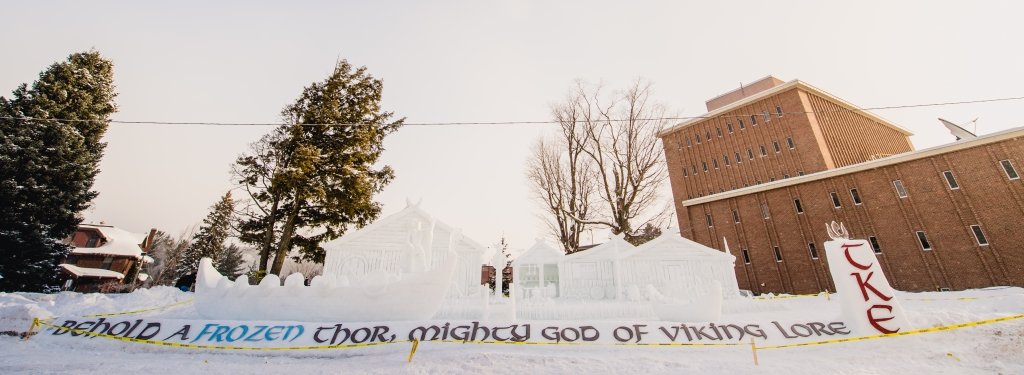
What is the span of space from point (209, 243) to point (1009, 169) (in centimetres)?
5462

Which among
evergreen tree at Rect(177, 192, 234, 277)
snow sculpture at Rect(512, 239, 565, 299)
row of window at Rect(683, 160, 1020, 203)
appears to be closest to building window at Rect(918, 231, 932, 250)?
row of window at Rect(683, 160, 1020, 203)

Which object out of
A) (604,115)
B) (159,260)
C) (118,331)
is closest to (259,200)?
(118,331)

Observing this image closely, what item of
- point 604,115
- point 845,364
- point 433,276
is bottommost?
point 845,364

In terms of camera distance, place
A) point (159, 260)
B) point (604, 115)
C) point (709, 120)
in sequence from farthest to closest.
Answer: point (159, 260) < point (709, 120) < point (604, 115)

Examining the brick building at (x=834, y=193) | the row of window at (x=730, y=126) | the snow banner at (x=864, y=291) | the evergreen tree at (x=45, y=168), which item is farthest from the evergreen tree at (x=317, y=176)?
the row of window at (x=730, y=126)

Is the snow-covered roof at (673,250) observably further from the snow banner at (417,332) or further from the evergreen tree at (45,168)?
the evergreen tree at (45,168)

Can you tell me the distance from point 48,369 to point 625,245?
A: 16936 mm

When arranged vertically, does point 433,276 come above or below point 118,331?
above

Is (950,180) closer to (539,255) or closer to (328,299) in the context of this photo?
(539,255)

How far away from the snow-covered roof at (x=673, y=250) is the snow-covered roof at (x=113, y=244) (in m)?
41.8

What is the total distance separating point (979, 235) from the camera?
18125 millimetres

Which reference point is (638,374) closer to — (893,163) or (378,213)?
(378,213)

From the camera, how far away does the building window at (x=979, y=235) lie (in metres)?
17.9

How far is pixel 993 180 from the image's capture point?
716 inches
